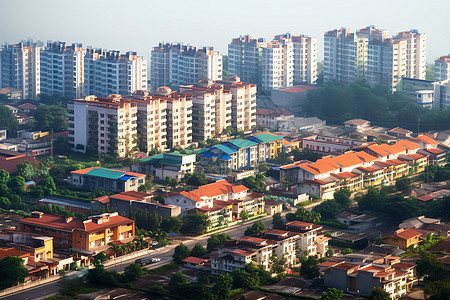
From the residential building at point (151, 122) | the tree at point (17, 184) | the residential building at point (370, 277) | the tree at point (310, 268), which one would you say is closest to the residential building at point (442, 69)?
the residential building at point (151, 122)

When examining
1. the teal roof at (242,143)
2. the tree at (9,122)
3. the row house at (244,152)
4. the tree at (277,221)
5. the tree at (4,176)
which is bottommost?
the tree at (277,221)

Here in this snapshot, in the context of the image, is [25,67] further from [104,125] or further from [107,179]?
A: [107,179]

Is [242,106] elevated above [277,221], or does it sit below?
above

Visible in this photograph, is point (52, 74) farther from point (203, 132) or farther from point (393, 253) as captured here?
point (393, 253)

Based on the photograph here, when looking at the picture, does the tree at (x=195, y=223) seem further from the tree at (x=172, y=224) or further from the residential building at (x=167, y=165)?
the residential building at (x=167, y=165)

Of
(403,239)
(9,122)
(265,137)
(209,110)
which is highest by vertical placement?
(209,110)

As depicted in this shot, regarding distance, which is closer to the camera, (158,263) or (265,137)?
(158,263)

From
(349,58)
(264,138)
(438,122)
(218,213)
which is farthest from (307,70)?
(218,213)

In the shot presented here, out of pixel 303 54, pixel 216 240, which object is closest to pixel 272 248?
pixel 216 240
